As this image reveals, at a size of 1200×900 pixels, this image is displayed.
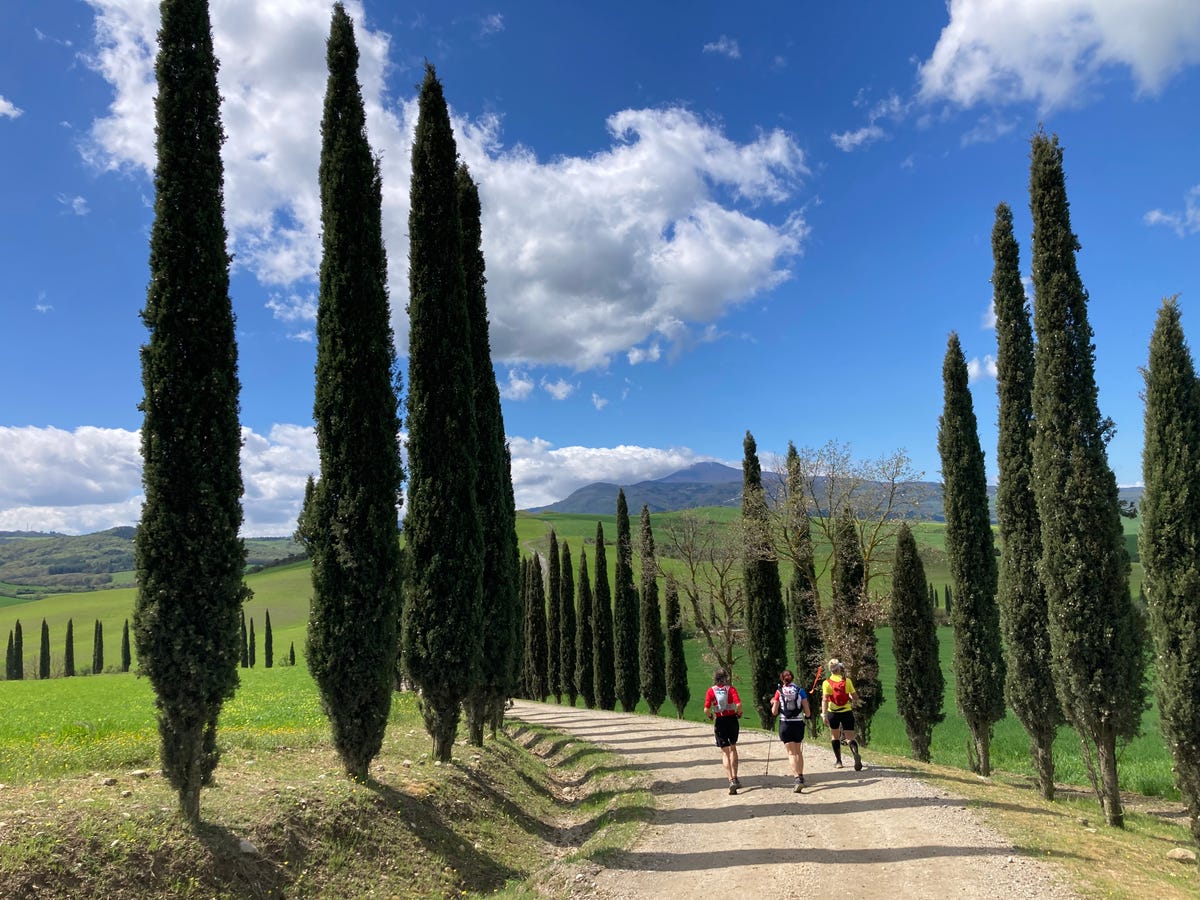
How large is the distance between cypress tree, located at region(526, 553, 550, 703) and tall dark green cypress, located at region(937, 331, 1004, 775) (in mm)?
34269

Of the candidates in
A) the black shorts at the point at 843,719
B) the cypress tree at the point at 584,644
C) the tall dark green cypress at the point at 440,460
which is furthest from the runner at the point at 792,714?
the cypress tree at the point at 584,644

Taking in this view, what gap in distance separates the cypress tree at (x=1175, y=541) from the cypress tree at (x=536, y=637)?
42722 millimetres

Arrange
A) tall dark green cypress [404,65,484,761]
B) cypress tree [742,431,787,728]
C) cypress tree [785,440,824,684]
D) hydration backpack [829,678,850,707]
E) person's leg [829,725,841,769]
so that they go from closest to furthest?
1. hydration backpack [829,678,850,707]
2. person's leg [829,725,841,769]
3. tall dark green cypress [404,65,484,761]
4. cypress tree [785,440,824,684]
5. cypress tree [742,431,787,728]

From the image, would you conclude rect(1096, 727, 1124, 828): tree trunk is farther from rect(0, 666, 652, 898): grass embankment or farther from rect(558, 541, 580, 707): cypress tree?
rect(558, 541, 580, 707): cypress tree

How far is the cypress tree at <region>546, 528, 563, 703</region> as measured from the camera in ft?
160

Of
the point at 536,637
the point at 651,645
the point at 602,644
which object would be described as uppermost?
the point at 651,645

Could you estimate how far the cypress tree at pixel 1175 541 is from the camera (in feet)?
30.8

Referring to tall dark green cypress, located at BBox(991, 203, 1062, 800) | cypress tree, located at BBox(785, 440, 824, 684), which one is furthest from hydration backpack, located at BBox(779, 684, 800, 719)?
cypress tree, located at BBox(785, 440, 824, 684)

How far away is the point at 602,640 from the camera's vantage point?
143 ft

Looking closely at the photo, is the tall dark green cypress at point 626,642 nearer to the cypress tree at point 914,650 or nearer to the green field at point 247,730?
the green field at point 247,730

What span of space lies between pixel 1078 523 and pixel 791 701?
5.85 metres

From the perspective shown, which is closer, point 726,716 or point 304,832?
point 304,832

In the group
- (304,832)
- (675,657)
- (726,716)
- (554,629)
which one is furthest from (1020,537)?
(554,629)

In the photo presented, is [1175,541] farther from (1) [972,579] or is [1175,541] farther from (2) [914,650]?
(2) [914,650]
